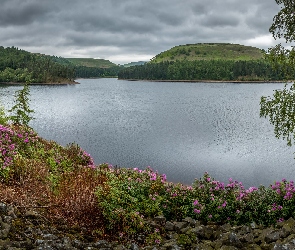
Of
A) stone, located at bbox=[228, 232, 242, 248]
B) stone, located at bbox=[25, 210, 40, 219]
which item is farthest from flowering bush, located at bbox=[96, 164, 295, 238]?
stone, located at bbox=[228, 232, 242, 248]

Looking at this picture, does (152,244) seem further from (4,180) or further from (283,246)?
(4,180)

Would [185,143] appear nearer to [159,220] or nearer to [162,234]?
[159,220]

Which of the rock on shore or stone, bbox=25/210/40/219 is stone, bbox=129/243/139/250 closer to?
the rock on shore

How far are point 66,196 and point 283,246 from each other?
694cm

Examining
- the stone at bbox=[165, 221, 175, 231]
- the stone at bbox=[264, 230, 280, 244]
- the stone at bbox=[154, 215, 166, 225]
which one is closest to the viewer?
the stone at bbox=[264, 230, 280, 244]

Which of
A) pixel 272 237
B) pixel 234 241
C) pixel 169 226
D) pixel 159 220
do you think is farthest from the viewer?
pixel 159 220

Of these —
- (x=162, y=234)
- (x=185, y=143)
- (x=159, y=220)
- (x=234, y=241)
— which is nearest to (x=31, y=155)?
(x=159, y=220)

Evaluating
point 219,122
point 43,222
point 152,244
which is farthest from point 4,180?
point 219,122

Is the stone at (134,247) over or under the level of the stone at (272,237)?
under

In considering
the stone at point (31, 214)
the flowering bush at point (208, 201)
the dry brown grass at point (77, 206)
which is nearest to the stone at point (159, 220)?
the flowering bush at point (208, 201)

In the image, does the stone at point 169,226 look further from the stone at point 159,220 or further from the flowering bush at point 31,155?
the flowering bush at point 31,155

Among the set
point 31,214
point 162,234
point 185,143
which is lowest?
point 185,143

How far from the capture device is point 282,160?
112 ft

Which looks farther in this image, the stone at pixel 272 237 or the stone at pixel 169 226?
the stone at pixel 169 226
